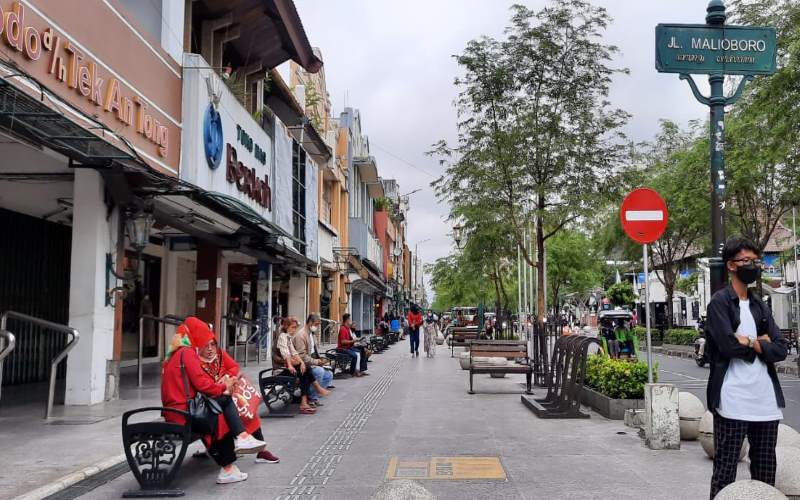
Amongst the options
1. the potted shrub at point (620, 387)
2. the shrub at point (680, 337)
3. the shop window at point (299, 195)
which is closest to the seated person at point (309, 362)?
the potted shrub at point (620, 387)

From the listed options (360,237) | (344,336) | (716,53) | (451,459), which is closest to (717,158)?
(716,53)

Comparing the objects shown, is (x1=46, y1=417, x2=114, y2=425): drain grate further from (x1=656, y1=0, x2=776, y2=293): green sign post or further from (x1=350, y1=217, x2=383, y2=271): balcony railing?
(x1=350, y1=217, x2=383, y2=271): balcony railing

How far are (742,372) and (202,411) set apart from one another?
4.36 meters

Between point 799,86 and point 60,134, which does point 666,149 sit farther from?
point 60,134

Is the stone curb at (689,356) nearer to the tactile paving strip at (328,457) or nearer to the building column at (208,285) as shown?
the tactile paving strip at (328,457)

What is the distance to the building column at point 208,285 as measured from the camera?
59.9ft

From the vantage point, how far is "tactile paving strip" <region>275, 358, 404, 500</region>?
20.9 ft

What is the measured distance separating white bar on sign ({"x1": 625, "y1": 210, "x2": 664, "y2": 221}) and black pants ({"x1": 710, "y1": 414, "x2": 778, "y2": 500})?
4158mm

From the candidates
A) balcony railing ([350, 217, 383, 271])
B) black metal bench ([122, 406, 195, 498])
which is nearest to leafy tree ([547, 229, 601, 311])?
balcony railing ([350, 217, 383, 271])

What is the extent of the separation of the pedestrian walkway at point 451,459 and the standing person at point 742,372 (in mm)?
1416

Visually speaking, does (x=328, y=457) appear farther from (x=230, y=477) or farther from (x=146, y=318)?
(x=146, y=318)

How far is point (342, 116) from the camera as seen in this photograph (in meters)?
43.2

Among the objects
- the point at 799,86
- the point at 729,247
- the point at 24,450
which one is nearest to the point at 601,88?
the point at 799,86

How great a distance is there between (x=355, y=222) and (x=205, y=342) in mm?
35117
